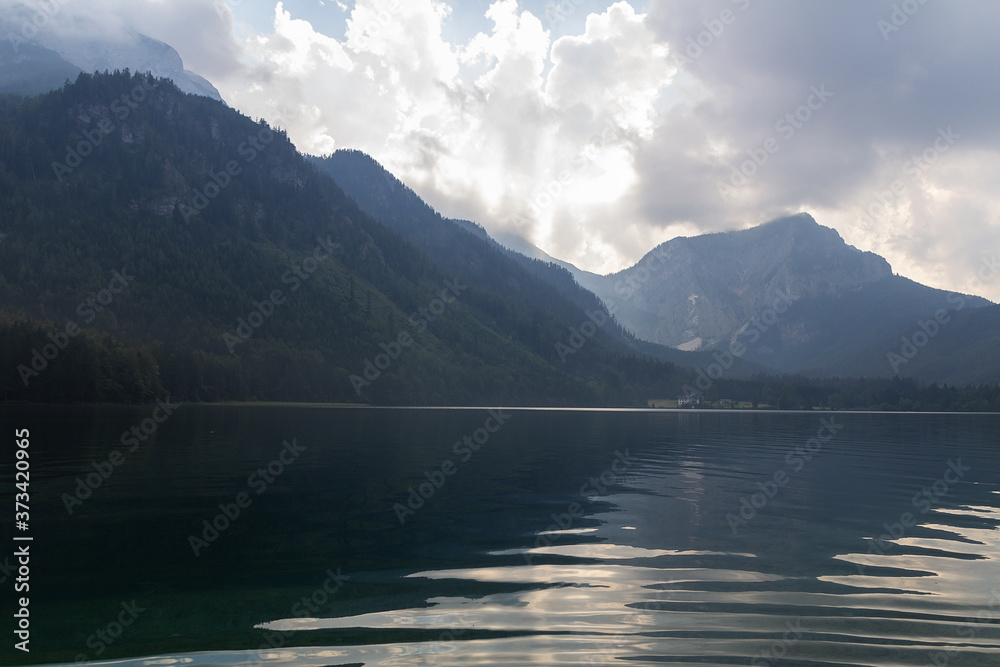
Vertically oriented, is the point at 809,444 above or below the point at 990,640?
above

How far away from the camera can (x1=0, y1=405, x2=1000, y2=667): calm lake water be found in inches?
578

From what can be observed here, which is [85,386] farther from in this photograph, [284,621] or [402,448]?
[284,621]

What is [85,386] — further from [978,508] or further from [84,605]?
[978,508]

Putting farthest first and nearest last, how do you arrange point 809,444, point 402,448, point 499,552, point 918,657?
point 809,444 < point 402,448 < point 499,552 < point 918,657

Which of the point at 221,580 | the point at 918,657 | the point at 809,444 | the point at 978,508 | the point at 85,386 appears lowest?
the point at 918,657

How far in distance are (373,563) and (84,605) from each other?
851cm

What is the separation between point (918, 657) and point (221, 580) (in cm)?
1902

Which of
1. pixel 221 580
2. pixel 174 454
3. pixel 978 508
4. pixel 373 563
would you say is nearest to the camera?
pixel 221 580

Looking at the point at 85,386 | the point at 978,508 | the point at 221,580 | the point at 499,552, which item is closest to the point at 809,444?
the point at 978,508

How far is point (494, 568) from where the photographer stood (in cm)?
2166

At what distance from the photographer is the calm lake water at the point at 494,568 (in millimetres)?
14672

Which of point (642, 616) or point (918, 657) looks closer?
point (918, 657)

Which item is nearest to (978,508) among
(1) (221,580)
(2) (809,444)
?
(1) (221,580)

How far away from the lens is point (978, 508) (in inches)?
1475
